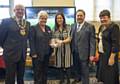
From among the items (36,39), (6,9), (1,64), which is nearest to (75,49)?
(36,39)

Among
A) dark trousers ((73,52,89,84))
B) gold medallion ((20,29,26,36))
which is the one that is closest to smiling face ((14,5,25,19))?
gold medallion ((20,29,26,36))

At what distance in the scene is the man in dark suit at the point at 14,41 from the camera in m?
3.79

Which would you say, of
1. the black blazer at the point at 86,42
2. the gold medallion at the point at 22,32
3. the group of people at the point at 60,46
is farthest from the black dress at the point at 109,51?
the gold medallion at the point at 22,32

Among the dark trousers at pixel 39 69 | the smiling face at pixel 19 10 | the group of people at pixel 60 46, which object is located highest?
the smiling face at pixel 19 10

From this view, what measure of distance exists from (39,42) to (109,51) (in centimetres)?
117

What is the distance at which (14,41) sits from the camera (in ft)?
12.5

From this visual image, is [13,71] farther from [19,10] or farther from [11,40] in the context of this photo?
[19,10]

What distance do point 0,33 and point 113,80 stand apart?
1.81 meters

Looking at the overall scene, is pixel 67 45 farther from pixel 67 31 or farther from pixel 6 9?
pixel 6 9

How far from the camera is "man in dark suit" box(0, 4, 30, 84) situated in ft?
12.4

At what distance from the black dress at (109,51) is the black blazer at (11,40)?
1243 mm

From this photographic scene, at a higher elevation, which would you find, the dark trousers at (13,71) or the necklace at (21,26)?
the necklace at (21,26)

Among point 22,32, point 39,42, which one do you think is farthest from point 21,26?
point 39,42

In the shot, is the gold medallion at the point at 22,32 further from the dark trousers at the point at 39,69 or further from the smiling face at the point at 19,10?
the dark trousers at the point at 39,69
